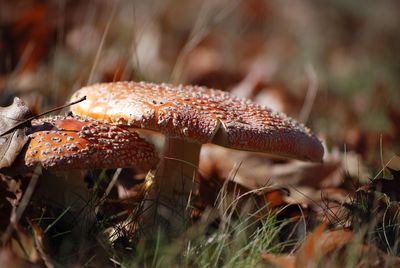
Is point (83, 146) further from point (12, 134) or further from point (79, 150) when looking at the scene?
point (12, 134)

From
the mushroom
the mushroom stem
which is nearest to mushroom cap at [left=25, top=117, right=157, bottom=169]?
the mushroom

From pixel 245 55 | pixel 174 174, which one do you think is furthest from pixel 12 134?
pixel 245 55

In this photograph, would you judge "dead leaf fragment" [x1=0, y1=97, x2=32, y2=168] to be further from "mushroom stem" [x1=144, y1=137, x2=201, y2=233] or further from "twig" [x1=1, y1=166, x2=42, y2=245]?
"mushroom stem" [x1=144, y1=137, x2=201, y2=233]

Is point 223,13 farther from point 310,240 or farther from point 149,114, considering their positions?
point 310,240

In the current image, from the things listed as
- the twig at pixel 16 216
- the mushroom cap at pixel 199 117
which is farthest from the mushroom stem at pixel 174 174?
the twig at pixel 16 216

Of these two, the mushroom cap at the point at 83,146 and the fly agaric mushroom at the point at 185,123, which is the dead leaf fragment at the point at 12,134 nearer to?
the mushroom cap at the point at 83,146

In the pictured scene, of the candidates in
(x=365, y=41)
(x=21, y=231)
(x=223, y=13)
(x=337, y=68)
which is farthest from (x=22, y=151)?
(x=365, y=41)
